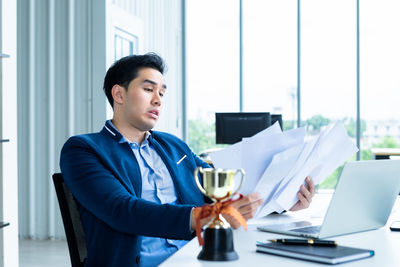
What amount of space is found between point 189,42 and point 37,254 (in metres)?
3.89

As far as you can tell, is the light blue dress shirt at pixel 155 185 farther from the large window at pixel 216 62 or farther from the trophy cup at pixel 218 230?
the large window at pixel 216 62

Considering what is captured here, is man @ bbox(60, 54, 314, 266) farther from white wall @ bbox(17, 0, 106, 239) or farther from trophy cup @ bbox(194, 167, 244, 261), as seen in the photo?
white wall @ bbox(17, 0, 106, 239)

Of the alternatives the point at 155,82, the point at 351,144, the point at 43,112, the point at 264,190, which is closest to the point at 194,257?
the point at 264,190

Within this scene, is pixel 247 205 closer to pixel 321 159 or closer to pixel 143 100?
pixel 321 159

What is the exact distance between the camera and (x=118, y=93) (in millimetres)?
A: 2025

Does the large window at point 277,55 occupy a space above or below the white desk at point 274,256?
above

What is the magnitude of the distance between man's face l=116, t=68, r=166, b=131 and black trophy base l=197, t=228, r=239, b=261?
783mm

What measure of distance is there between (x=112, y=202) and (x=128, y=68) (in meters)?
0.62

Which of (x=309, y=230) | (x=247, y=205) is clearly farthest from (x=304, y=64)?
(x=247, y=205)

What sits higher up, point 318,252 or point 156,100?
point 156,100

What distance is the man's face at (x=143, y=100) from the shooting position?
1.94 meters

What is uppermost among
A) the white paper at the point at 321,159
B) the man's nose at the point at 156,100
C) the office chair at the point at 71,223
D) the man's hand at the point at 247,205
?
the man's nose at the point at 156,100

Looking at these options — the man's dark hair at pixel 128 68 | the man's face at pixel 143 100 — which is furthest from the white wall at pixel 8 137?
the man's face at pixel 143 100

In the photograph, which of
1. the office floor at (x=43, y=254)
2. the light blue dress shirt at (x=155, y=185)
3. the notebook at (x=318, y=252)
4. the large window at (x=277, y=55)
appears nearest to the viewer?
the notebook at (x=318, y=252)
